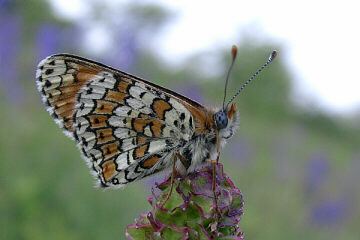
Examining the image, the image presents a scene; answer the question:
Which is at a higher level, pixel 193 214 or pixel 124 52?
pixel 124 52

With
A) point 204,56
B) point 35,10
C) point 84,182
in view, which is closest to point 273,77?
point 204,56

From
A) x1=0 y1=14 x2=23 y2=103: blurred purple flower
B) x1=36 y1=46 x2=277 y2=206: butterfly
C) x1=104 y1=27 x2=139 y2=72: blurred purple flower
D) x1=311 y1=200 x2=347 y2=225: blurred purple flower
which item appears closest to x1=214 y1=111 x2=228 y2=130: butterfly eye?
x1=36 y1=46 x2=277 y2=206: butterfly

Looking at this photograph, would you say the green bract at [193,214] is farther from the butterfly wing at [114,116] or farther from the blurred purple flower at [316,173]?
the blurred purple flower at [316,173]

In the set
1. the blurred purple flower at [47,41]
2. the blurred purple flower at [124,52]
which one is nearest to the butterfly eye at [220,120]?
the blurred purple flower at [47,41]

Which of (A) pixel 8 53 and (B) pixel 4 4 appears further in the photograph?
(A) pixel 8 53

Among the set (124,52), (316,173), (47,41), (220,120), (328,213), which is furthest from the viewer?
(316,173)

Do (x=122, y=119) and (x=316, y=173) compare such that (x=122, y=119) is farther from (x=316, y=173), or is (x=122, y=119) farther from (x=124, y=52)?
(x=316, y=173)

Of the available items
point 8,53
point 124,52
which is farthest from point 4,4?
point 124,52

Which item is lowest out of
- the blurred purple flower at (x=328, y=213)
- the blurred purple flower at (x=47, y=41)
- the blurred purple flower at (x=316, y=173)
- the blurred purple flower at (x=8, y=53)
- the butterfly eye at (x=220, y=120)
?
the blurred purple flower at (x=8, y=53)
